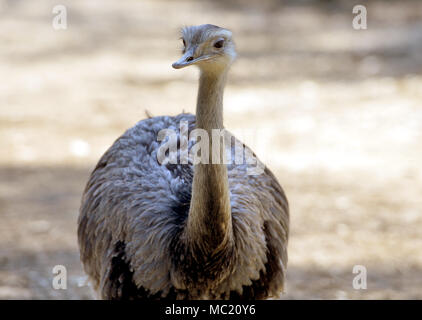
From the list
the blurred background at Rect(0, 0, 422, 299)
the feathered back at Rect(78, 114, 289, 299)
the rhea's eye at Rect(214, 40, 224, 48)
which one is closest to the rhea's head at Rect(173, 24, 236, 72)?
the rhea's eye at Rect(214, 40, 224, 48)

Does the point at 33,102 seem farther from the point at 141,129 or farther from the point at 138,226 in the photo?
the point at 138,226

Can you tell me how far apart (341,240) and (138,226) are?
9.04 ft

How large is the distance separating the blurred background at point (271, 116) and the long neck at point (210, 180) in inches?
80.9

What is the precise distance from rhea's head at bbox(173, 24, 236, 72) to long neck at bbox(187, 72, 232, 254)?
0.18ft

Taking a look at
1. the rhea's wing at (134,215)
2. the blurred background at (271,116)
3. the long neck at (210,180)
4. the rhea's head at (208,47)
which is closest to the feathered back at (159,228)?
the rhea's wing at (134,215)

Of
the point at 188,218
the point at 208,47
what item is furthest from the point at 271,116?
the point at 208,47

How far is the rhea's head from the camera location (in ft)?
11.0

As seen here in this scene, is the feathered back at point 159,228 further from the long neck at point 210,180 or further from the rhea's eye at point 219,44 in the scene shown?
Answer: the rhea's eye at point 219,44

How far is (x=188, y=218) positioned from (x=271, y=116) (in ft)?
18.6

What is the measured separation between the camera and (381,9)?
14180 mm

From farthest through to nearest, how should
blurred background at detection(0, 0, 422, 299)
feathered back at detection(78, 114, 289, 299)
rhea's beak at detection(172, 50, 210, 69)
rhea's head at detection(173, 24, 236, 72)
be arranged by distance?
blurred background at detection(0, 0, 422, 299), feathered back at detection(78, 114, 289, 299), rhea's head at detection(173, 24, 236, 72), rhea's beak at detection(172, 50, 210, 69)

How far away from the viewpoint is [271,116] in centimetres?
912

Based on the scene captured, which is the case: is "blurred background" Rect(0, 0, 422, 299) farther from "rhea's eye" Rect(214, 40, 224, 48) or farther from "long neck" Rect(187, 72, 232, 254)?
"rhea's eye" Rect(214, 40, 224, 48)

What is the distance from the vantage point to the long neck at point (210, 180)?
341cm
